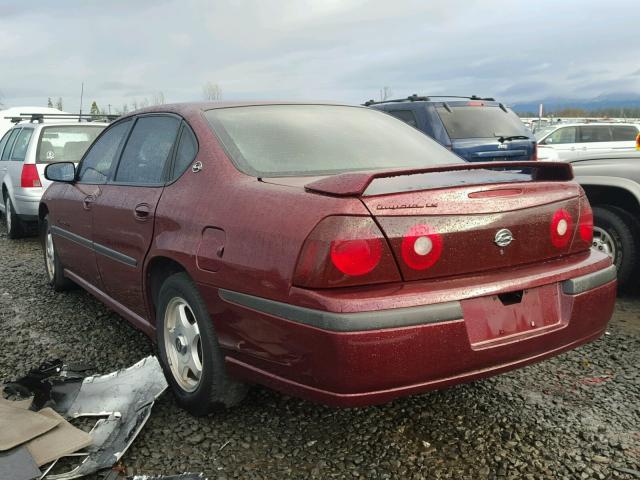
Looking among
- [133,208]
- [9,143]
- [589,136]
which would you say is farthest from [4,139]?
[589,136]

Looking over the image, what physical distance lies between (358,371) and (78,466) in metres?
1.21

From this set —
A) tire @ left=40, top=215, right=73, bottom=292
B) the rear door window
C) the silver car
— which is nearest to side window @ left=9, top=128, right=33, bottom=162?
the silver car

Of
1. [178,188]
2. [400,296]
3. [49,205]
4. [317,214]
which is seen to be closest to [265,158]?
[178,188]

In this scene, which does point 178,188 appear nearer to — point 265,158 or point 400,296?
point 265,158

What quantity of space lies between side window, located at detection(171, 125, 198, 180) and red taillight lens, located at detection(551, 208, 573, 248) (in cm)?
163

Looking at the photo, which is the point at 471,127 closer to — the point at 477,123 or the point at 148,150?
the point at 477,123

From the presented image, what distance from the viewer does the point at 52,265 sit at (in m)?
5.02

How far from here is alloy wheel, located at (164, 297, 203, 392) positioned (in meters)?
2.72

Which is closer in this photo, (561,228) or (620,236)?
(561,228)

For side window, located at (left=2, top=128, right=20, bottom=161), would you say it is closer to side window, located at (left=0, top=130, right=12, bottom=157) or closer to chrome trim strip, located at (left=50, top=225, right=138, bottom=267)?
side window, located at (left=0, top=130, right=12, bottom=157)

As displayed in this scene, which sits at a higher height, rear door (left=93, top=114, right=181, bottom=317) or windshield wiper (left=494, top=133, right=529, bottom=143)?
windshield wiper (left=494, top=133, right=529, bottom=143)

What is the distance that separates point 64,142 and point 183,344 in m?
5.75

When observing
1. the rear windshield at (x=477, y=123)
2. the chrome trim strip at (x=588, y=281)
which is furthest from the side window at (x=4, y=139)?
the chrome trim strip at (x=588, y=281)

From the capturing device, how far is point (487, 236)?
2.26 metres
